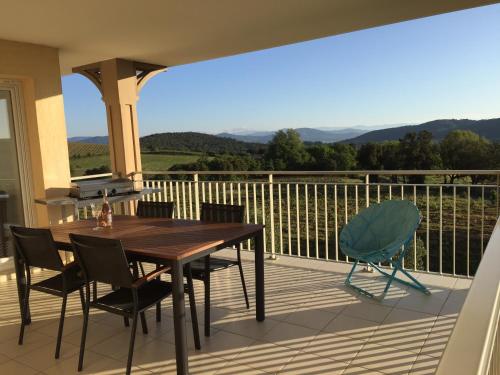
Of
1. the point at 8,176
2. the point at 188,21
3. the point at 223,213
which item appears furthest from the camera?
the point at 8,176

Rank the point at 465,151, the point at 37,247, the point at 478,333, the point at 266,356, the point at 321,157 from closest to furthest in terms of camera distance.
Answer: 1. the point at 478,333
2. the point at 266,356
3. the point at 37,247
4. the point at 465,151
5. the point at 321,157

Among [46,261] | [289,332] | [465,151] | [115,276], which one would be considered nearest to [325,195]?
[289,332]

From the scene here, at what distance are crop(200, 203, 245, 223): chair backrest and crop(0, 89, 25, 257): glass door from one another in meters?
2.58

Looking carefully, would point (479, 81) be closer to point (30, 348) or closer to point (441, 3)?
point (441, 3)

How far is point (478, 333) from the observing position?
2.30ft

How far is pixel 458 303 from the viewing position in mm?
3291

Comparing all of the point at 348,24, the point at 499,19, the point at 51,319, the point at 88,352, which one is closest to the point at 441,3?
the point at 348,24

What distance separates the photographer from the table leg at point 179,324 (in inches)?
92.0

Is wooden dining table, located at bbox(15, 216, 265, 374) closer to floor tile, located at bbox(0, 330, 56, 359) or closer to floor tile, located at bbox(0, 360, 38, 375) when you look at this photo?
floor tile, located at bbox(0, 330, 56, 359)

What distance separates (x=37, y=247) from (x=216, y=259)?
137 centimetres

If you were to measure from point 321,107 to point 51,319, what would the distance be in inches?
574

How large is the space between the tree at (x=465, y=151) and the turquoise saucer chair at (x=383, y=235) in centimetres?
1026

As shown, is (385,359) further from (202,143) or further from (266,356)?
(202,143)

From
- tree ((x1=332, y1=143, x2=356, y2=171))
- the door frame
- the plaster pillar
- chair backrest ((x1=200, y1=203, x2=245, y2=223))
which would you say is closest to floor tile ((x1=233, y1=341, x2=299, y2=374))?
chair backrest ((x1=200, y1=203, x2=245, y2=223))
